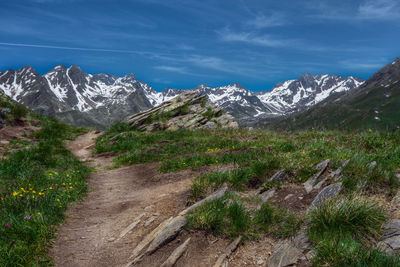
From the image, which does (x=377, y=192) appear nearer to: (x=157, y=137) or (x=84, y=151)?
(x=157, y=137)

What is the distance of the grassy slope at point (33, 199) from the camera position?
5.04 m

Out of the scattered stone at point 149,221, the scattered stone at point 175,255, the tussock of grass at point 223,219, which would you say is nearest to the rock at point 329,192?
the tussock of grass at point 223,219

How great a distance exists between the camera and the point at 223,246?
5.25 m

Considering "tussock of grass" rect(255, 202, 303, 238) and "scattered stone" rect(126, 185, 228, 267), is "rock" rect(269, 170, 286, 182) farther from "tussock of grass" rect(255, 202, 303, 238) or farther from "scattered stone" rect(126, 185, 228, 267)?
"scattered stone" rect(126, 185, 228, 267)

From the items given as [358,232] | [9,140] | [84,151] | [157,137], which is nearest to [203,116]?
[157,137]

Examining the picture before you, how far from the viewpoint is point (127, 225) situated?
6.93 metres

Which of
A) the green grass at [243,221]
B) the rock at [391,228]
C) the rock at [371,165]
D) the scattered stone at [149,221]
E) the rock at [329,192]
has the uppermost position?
the rock at [371,165]

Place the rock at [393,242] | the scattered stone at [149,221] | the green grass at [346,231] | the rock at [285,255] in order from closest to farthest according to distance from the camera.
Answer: the green grass at [346,231] < the rock at [393,242] < the rock at [285,255] < the scattered stone at [149,221]

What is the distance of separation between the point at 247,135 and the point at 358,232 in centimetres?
1403

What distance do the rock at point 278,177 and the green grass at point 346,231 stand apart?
2.74 metres

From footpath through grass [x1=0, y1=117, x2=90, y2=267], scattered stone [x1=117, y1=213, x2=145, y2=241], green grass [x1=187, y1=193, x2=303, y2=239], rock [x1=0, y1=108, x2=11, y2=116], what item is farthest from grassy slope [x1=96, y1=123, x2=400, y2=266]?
rock [x1=0, y1=108, x2=11, y2=116]

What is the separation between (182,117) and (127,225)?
22.9 metres

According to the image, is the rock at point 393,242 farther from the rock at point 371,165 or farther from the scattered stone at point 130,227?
the scattered stone at point 130,227

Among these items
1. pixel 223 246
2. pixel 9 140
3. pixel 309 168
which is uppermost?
pixel 9 140
